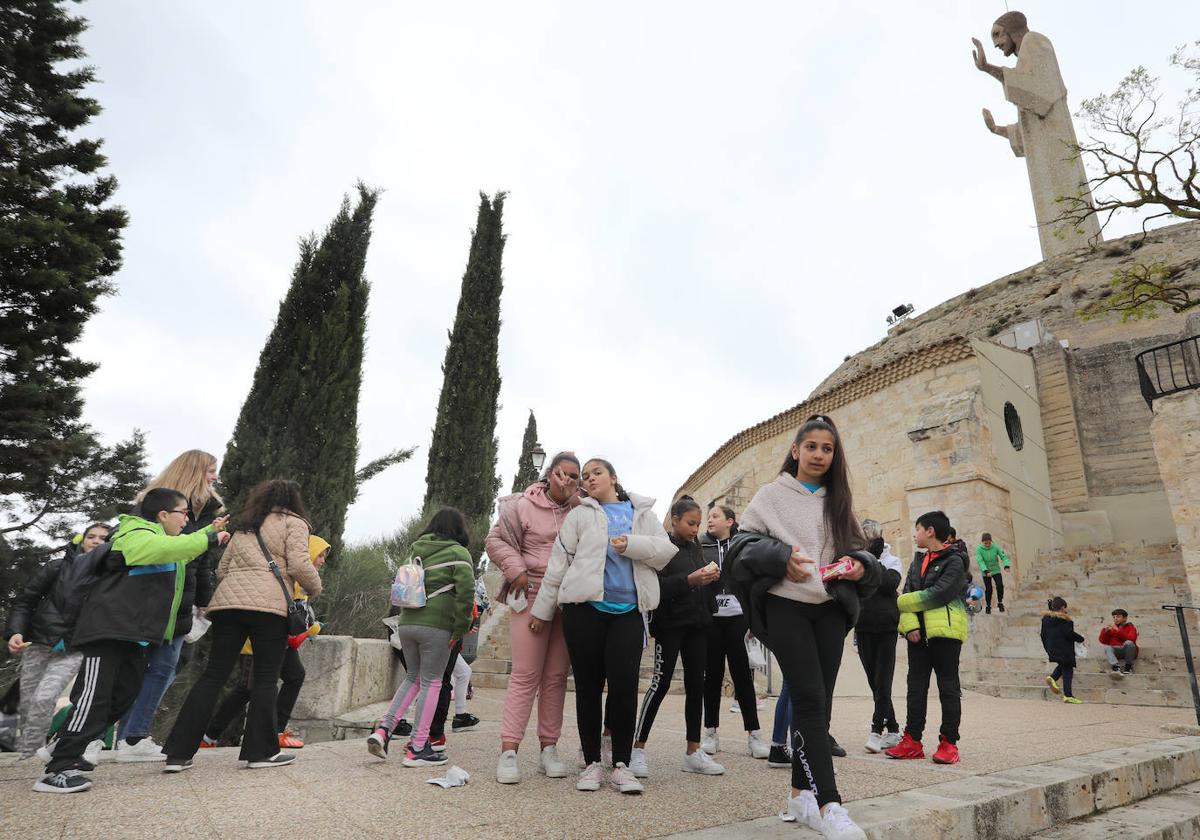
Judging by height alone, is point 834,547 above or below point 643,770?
above

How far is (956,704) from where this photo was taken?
4059mm

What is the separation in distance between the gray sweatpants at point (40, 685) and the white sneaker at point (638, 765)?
137 inches

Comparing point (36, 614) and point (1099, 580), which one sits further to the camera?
point (1099, 580)

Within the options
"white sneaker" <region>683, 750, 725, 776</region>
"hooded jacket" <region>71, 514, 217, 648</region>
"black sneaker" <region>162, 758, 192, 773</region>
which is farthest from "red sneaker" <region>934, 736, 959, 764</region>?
"hooded jacket" <region>71, 514, 217, 648</region>

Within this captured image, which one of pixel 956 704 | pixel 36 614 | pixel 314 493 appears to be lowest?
pixel 956 704

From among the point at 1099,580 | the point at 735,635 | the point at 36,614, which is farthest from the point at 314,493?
the point at 1099,580

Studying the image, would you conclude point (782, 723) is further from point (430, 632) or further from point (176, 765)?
point (176, 765)

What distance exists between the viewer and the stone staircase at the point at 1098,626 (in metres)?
8.17

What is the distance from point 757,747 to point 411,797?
2331 millimetres

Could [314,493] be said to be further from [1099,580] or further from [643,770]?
[1099,580]

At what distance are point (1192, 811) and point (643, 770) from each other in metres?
3.05

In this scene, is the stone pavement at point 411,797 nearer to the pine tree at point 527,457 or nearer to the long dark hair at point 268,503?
the long dark hair at point 268,503

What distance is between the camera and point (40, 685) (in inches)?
158

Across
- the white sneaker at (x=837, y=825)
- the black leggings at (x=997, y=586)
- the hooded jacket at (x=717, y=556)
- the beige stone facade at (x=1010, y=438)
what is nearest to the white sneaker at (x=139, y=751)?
the hooded jacket at (x=717, y=556)
